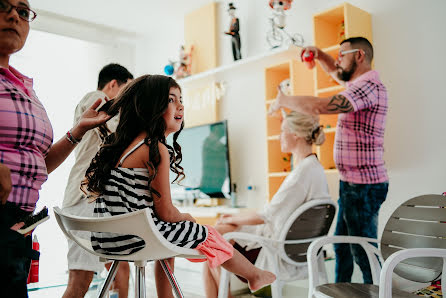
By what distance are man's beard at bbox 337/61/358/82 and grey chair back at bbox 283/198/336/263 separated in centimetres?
82

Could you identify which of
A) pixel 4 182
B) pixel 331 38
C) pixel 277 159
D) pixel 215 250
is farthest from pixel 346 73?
pixel 4 182

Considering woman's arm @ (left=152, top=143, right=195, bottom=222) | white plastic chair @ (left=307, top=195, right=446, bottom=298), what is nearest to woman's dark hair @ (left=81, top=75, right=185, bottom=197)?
woman's arm @ (left=152, top=143, right=195, bottom=222)

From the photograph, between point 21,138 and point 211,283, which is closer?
point 21,138

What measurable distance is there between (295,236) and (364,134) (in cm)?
73

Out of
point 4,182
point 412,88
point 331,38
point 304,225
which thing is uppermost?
point 331,38

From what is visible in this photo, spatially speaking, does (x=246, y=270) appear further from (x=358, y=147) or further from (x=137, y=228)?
(x=358, y=147)

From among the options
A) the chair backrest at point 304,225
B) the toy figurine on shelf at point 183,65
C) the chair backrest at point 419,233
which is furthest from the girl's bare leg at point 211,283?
the toy figurine on shelf at point 183,65

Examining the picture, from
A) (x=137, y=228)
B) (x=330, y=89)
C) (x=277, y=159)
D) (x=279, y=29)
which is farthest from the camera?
(x=279, y=29)

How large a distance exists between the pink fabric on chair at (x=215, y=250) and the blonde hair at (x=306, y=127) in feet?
4.41

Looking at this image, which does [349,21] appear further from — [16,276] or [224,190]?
[16,276]

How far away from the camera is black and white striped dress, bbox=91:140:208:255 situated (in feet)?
4.39

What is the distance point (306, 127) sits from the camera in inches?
103

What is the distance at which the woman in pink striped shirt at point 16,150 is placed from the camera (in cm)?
92

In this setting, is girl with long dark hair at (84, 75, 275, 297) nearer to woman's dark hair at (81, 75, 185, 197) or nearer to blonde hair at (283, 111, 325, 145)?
woman's dark hair at (81, 75, 185, 197)
